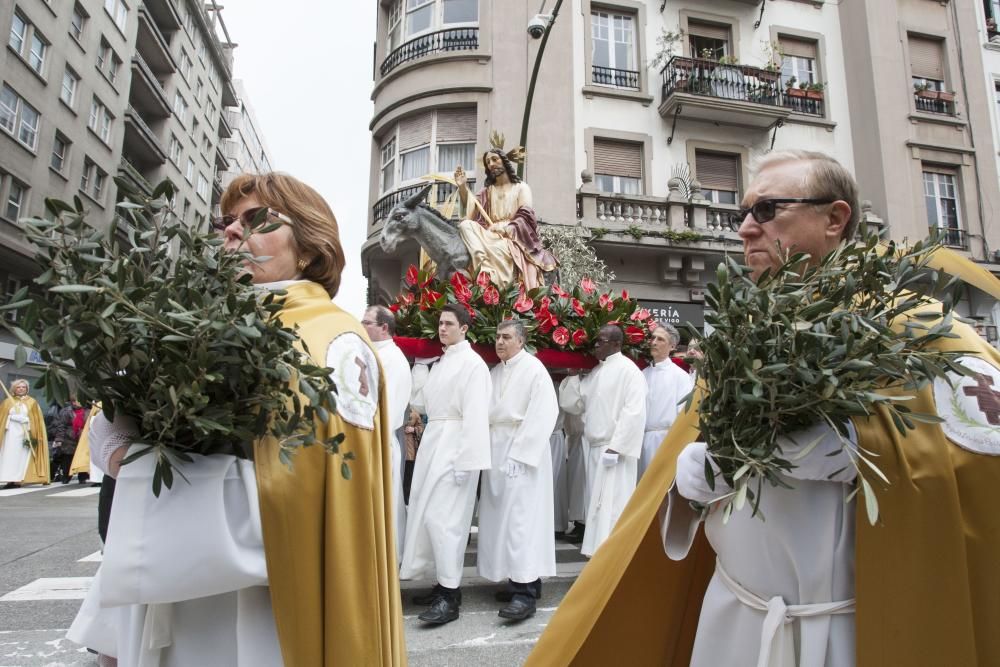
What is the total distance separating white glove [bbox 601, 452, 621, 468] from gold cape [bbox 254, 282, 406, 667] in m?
3.98

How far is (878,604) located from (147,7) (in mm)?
39971

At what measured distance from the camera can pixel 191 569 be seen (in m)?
1.42

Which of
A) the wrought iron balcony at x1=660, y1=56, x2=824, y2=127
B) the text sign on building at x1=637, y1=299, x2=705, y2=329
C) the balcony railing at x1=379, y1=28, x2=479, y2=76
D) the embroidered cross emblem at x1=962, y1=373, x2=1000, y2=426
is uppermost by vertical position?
the balcony railing at x1=379, y1=28, x2=479, y2=76

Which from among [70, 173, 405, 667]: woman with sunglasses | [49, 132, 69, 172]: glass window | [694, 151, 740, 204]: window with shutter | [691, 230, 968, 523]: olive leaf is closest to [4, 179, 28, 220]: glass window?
[49, 132, 69, 172]: glass window

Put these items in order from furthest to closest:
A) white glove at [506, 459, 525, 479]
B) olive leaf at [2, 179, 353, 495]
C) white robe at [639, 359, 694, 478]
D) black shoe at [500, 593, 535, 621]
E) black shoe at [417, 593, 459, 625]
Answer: white robe at [639, 359, 694, 478] → white glove at [506, 459, 525, 479] → black shoe at [500, 593, 535, 621] → black shoe at [417, 593, 459, 625] → olive leaf at [2, 179, 353, 495]

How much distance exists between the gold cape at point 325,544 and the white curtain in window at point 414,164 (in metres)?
15.8

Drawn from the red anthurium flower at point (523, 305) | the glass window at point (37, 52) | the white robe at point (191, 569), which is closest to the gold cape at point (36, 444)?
the red anthurium flower at point (523, 305)

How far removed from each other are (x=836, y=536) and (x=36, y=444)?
51.2ft

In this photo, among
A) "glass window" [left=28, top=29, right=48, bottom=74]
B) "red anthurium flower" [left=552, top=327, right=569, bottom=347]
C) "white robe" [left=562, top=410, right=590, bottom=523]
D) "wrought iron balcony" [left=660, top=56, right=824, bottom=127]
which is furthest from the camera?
"glass window" [left=28, top=29, right=48, bottom=74]

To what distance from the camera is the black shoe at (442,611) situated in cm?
413

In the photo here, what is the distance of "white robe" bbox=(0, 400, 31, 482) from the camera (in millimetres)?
12961

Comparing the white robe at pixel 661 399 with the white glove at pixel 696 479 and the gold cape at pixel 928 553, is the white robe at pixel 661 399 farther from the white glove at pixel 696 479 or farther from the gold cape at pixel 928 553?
the gold cape at pixel 928 553

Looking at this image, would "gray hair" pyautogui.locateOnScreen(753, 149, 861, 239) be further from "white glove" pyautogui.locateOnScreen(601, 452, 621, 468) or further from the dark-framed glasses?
"white glove" pyautogui.locateOnScreen(601, 452, 621, 468)

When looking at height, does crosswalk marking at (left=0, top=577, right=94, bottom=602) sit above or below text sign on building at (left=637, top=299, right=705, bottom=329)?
below
